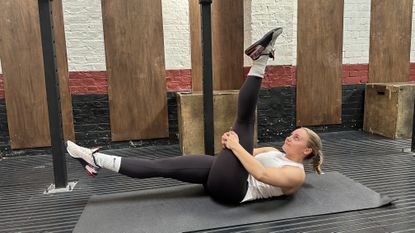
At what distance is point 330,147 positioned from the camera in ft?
13.0

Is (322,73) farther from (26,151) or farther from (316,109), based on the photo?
(26,151)

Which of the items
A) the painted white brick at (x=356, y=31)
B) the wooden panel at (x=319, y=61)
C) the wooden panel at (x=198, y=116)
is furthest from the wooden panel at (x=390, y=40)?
the wooden panel at (x=198, y=116)

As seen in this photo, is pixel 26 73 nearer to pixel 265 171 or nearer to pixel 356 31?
pixel 265 171

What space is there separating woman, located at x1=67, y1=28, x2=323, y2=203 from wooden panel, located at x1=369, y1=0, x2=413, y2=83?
279 cm

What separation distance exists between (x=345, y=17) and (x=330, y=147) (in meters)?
1.67

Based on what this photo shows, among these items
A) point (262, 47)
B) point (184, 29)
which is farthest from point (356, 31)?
point (262, 47)

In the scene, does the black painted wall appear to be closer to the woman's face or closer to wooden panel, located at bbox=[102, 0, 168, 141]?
wooden panel, located at bbox=[102, 0, 168, 141]

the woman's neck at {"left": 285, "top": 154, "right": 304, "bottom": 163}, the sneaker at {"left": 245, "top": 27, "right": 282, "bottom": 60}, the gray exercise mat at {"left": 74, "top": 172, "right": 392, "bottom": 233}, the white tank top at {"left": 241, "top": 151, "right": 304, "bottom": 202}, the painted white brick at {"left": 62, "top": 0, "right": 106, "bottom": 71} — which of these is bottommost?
the gray exercise mat at {"left": 74, "top": 172, "right": 392, "bottom": 233}

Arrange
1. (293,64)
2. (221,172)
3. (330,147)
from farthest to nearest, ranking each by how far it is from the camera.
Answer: (293,64) < (330,147) < (221,172)

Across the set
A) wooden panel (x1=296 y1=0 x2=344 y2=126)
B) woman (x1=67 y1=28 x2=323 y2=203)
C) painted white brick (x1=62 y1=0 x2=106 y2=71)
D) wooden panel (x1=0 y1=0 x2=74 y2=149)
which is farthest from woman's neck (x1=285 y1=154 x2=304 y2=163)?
wooden panel (x1=0 y1=0 x2=74 y2=149)

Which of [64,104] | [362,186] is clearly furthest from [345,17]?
[64,104]

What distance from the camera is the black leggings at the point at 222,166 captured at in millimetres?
2221

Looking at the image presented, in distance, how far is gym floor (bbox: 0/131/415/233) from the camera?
2.13 meters

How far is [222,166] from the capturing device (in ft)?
7.39
